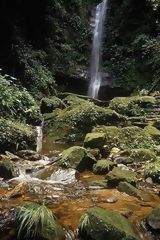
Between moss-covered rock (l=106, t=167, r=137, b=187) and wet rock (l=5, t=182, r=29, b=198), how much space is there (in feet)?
5.19

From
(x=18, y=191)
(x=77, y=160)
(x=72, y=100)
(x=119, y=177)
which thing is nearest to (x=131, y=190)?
(x=119, y=177)

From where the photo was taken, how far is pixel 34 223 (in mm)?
4531

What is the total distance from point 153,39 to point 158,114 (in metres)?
5.47

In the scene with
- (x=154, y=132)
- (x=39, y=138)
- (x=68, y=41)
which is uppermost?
(x=68, y=41)

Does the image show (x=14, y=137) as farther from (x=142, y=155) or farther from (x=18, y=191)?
(x=18, y=191)

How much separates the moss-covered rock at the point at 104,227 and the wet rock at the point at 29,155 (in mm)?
4109

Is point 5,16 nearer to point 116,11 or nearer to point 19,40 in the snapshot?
point 19,40

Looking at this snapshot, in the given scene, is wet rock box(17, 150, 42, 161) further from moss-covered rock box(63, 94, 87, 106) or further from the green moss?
moss-covered rock box(63, 94, 87, 106)

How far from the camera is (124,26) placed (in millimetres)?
19578

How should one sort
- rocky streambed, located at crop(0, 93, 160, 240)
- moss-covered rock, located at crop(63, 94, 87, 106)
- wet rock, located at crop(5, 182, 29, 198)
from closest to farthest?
rocky streambed, located at crop(0, 93, 160, 240) → wet rock, located at crop(5, 182, 29, 198) → moss-covered rock, located at crop(63, 94, 87, 106)

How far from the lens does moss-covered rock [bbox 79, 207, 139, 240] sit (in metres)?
4.49

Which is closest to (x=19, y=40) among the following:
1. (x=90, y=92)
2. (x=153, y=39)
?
(x=90, y=92)

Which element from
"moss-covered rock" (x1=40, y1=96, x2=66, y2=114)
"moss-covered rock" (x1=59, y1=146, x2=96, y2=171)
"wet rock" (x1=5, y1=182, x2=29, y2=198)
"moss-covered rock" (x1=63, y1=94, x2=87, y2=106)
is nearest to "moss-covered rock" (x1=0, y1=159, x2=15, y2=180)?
"wet rock" (x1=5, y1=182, x2=29, y2=198)

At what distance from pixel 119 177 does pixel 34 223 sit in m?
2.81
